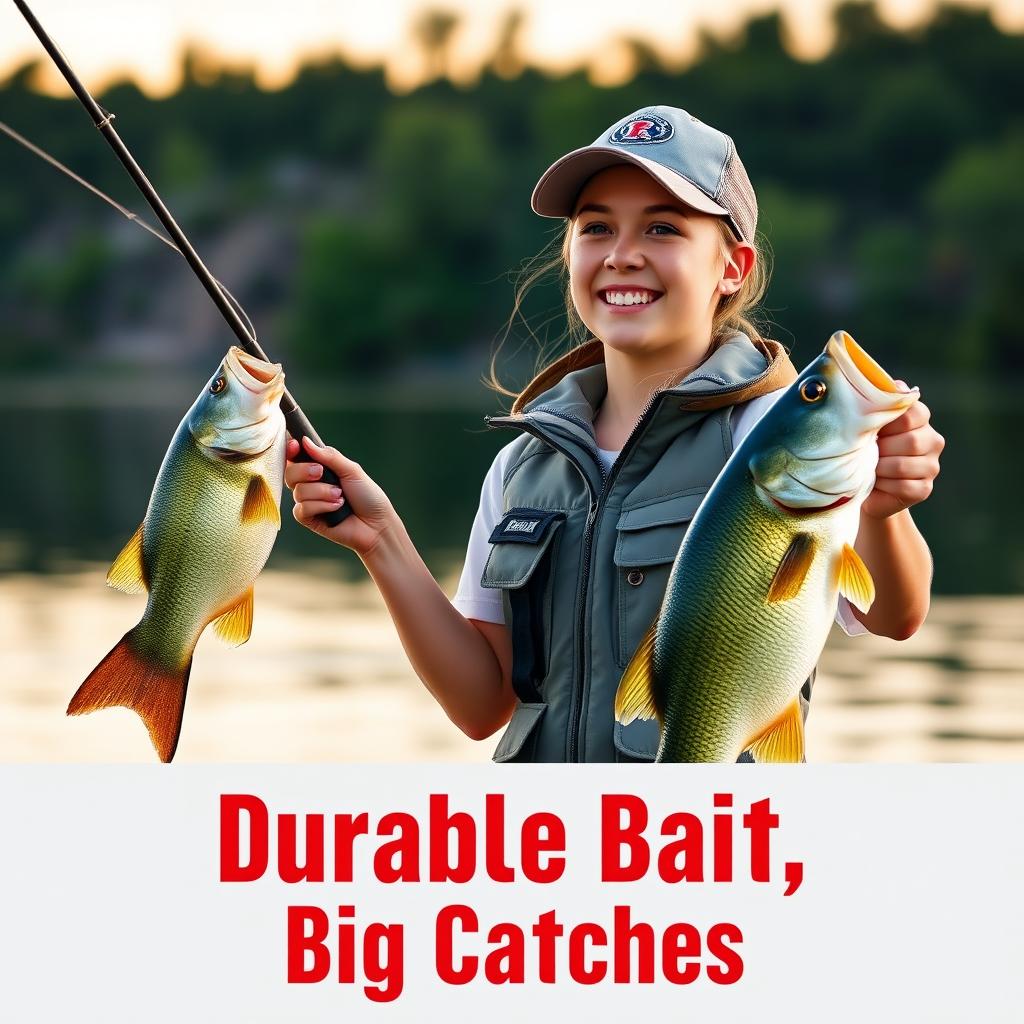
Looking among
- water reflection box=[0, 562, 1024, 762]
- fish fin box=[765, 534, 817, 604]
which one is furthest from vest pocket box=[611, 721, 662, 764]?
water reflection box=[0, 562, 1024, 762]

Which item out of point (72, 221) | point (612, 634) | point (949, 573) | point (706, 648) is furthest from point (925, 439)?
point (72, 221)

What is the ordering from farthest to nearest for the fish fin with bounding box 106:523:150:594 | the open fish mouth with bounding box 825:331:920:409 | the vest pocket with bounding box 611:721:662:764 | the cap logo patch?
1. the cap logo patch
2. the vest pocket with bounding box 611:721:662:764
3. the fish fin with bounding box 106:523:150:594
4. the open fish mouth with bounding box 825:331:920:409

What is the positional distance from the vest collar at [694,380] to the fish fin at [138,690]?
809 millimetres

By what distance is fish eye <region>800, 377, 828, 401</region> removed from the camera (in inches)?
99.3

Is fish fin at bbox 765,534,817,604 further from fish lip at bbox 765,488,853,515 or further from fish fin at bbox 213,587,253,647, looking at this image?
fish fin at bbox 213,587,253,647

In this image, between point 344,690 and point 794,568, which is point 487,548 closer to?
point 794,568

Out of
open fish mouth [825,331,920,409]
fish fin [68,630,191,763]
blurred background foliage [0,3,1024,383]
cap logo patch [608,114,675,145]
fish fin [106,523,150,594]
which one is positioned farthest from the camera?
blurred background foliage [0,3,1024,383]

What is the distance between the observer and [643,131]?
310cm

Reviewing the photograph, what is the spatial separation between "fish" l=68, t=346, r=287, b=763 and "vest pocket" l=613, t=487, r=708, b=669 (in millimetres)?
553

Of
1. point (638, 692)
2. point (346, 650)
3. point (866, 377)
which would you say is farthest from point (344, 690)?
point (866, 377)

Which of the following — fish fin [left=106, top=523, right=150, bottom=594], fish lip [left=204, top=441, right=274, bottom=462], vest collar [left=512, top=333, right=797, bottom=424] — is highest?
vest collar [left=512, top=333, right=797, bottom=424]

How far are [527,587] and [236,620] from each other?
1.68 ft

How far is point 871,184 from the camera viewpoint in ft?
269

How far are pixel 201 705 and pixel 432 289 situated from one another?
62500 millimetres
